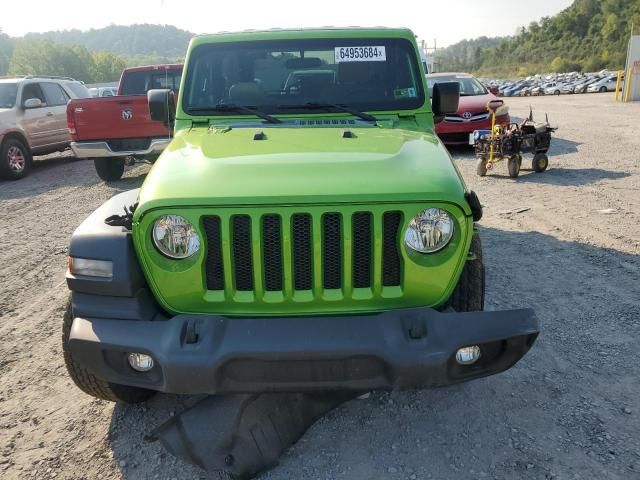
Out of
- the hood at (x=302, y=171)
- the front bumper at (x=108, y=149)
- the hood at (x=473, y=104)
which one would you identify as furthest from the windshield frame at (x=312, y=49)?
the hood at (x=473, y=104)

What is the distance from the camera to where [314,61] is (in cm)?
383

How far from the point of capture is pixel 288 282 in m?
2.44

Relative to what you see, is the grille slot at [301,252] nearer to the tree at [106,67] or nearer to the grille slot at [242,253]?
the grille slot at [242,253]

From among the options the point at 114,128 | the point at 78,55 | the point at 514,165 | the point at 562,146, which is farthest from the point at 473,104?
the point at 78,55

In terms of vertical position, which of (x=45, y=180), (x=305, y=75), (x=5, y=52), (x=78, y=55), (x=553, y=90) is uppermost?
(x=5, y=52)

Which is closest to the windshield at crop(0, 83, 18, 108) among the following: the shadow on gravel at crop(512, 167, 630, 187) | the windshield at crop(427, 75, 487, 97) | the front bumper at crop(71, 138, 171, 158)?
the front bumper at crop(71, 138, 171, 158)

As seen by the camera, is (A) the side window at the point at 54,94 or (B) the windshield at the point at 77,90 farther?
(B) the windshield at the point at 77,90

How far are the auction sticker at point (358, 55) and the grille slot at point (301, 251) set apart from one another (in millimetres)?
1803

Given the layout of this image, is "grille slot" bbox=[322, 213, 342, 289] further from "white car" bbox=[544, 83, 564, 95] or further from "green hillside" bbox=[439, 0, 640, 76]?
"green hillside" bbox=[439, 0, 640, 76]

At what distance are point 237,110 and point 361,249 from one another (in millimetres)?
1672

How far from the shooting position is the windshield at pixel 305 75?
12.2 feet

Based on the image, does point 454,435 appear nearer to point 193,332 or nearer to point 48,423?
point 193,332

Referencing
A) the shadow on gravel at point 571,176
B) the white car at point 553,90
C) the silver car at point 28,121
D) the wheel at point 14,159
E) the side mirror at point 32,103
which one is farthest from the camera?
the white car at point 553,90

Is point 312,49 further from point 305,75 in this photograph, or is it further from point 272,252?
point 272,252
